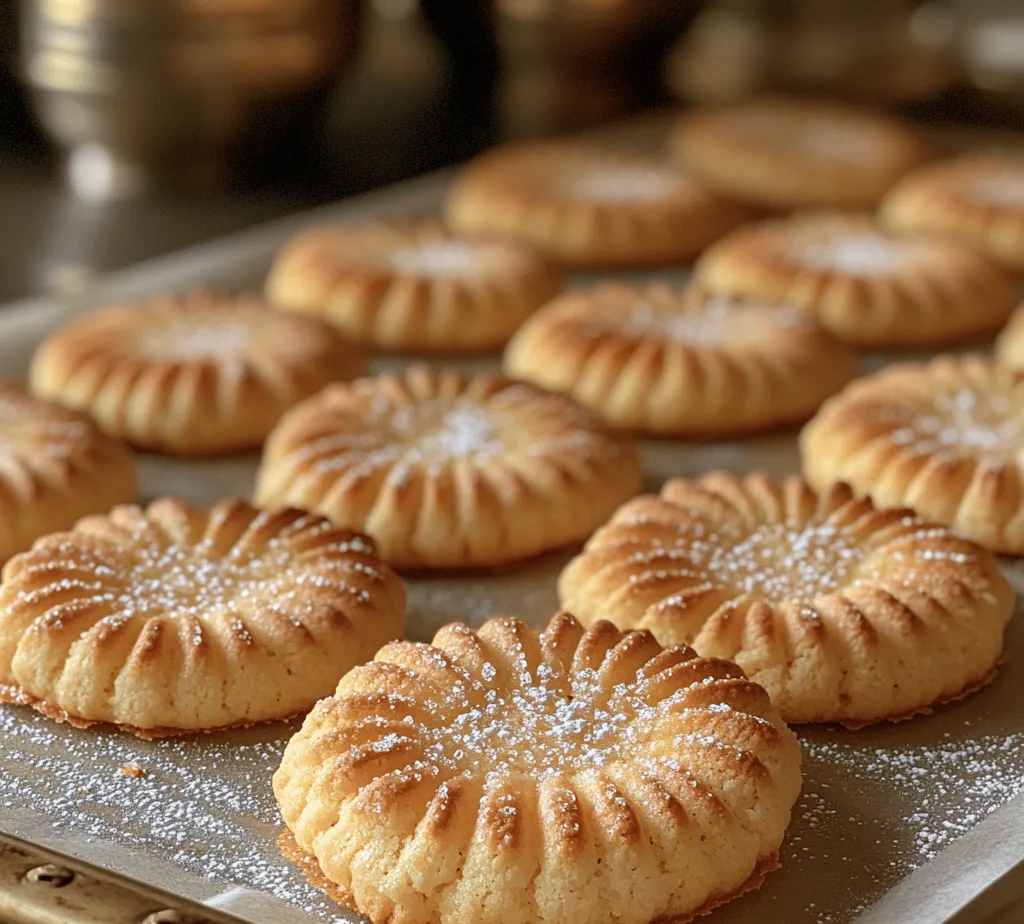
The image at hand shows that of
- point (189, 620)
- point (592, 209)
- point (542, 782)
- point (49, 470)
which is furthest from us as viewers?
point (592, 209)

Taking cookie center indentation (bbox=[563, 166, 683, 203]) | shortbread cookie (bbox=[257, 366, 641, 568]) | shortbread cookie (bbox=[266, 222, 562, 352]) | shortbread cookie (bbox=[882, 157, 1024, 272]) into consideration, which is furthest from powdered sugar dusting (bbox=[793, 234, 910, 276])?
shortbread cookie (bbox=[257, 366, 641, 568])

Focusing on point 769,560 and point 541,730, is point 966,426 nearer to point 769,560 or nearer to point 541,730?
point 769,560

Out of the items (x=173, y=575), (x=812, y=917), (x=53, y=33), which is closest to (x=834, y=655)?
(x=812, y=917)

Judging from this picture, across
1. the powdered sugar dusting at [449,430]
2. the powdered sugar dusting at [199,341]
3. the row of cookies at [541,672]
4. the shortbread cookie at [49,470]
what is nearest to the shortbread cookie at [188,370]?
the powdered sugar dusting at [199,341]

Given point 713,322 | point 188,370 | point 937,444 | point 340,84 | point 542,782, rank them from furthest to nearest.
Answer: point 340,84 < point 713,322 < point 188,370 < point 937,444 < point 542,782

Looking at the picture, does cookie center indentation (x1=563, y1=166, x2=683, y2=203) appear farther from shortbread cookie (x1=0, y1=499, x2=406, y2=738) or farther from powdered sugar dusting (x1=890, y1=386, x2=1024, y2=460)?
shortbread cookie (x1=0, y1=499, x2=406, y2=738)

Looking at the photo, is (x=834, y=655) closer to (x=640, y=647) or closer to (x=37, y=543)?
(x=640, y=647)

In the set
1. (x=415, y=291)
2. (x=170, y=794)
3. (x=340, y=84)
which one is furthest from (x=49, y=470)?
(x=340, y=84)
